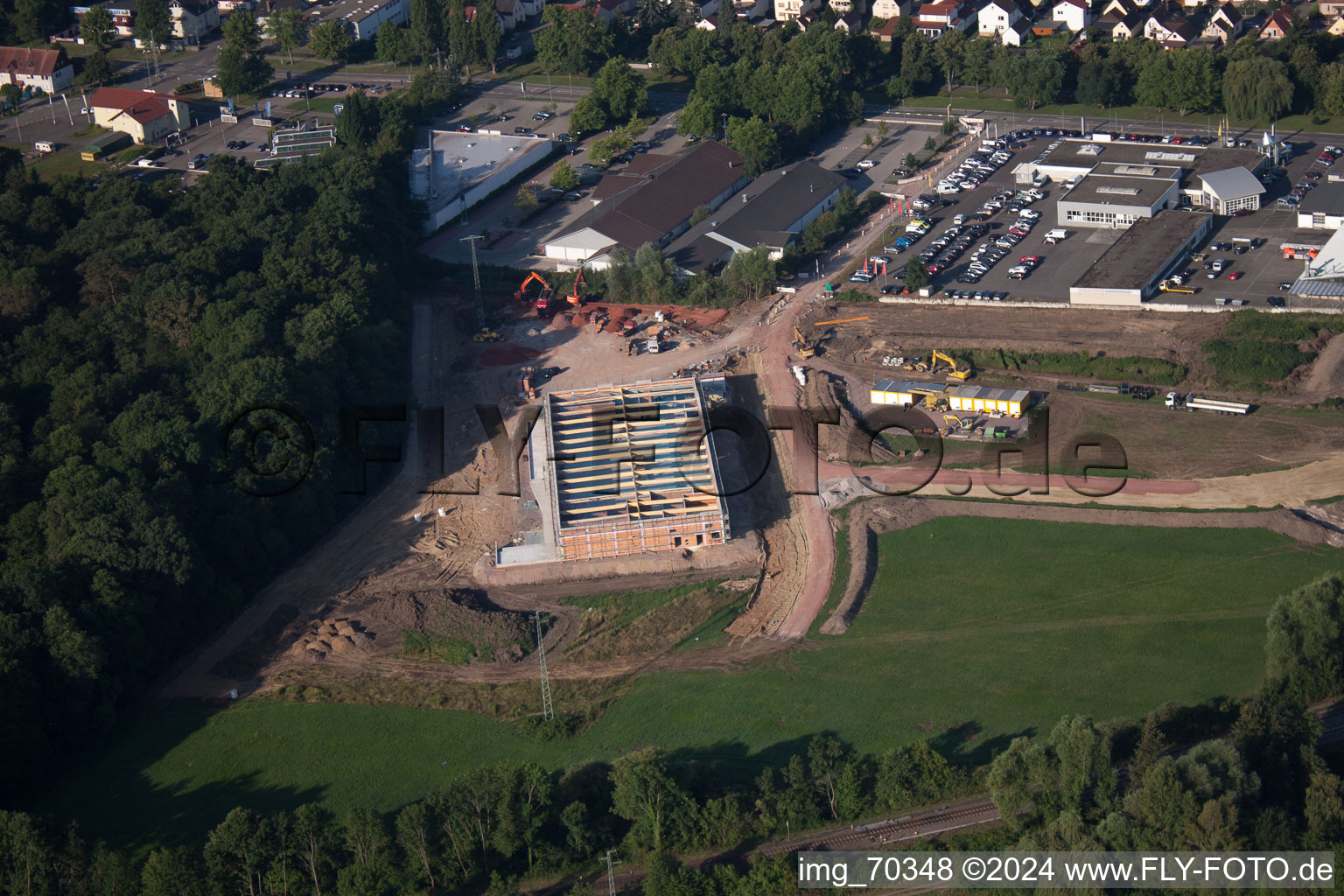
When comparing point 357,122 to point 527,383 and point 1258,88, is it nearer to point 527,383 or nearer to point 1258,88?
point 527,383

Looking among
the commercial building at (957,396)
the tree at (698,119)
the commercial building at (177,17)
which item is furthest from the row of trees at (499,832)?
the commercial building at (177,17)

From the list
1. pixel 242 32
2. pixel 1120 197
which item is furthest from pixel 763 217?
pixel 242 32

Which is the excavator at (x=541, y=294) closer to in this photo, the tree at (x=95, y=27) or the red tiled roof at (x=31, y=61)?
the red tiled roof at (x=31, y=61)

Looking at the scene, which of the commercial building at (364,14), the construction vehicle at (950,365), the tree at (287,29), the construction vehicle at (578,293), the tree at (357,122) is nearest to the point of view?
the construction vehicle at (950,365)

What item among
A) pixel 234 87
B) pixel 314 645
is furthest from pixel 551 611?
pixel 234 87

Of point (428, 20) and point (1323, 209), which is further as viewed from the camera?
point (428, 20)

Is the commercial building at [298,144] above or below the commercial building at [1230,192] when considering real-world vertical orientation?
above

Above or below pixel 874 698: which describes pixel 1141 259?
above
